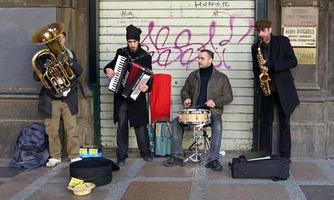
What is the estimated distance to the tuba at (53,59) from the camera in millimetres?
7059

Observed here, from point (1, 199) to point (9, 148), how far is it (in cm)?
193

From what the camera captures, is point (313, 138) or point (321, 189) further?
point (313, 138)

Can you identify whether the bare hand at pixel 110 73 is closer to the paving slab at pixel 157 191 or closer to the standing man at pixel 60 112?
the standing man at pixel 60 112

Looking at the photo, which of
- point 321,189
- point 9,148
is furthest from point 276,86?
point 9,148

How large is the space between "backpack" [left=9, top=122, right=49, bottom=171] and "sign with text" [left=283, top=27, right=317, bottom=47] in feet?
11.6

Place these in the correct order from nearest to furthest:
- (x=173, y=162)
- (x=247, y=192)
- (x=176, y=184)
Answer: (x=247, y=192), (x=176, y=184), (x=173, y=162)

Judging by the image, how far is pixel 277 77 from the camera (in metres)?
7.21

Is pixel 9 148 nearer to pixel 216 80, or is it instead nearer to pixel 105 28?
pixel 105 28

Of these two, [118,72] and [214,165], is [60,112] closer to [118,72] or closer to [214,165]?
[118,72]

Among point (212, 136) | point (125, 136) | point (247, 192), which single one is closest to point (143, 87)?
point (125, 136)

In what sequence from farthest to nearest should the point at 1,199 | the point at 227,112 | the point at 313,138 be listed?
the point at 227,112 → the point at 313,138 → the point at 1,199

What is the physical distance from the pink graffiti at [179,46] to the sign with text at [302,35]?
887mm

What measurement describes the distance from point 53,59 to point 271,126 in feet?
9.86

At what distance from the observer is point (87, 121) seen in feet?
26.7
